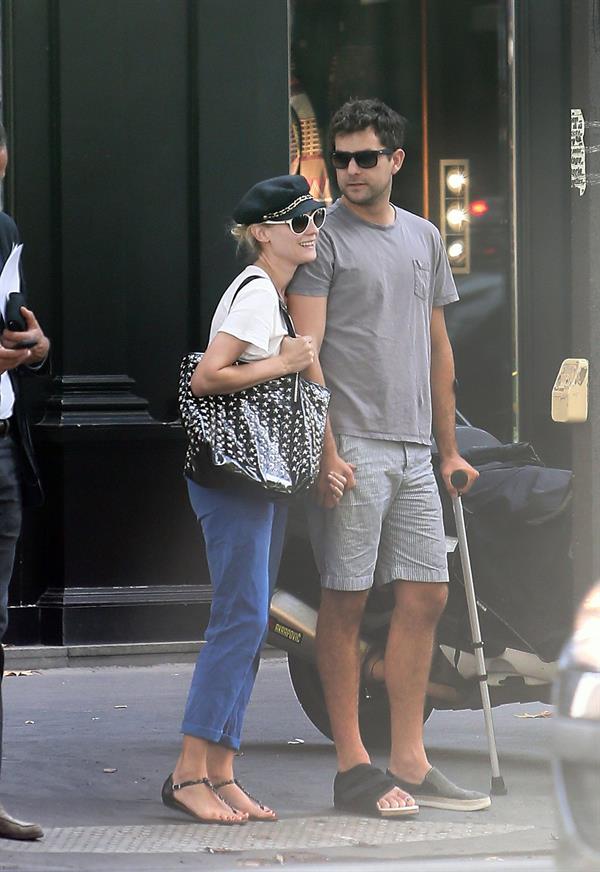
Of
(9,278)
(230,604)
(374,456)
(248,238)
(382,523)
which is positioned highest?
(248,238)

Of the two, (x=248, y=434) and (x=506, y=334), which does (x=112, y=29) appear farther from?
(x=248, y=434)

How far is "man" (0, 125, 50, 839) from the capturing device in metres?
5.05

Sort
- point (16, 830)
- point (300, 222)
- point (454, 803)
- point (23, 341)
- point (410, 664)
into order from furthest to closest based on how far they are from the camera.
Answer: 1. point (410, 664)
2. point (454, 803)
3. point (300, 222)
4. point (16, 830)
5. point (23, 341)

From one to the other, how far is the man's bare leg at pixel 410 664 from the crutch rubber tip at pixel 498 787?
0.24 meters

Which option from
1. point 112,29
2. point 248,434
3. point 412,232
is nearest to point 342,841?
point 248,434

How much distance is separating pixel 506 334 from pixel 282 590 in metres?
3.60

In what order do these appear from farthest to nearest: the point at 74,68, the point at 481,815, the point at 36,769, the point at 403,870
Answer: the point at 74,68, the point at 36,769, the point at 481,815, the point at 403,870

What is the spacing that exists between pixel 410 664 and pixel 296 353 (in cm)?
112

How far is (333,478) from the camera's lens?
5492 millimetres

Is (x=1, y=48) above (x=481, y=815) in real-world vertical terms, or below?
above

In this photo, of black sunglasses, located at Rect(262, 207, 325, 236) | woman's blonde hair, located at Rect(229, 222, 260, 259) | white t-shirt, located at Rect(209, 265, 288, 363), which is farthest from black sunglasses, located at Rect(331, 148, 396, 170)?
white t-shirt, located at Rect(209, 265, 288, 363)

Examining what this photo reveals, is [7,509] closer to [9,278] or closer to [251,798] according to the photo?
[9,278]

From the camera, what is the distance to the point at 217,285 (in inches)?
340

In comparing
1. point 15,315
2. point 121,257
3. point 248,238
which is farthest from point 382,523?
point 121,257
